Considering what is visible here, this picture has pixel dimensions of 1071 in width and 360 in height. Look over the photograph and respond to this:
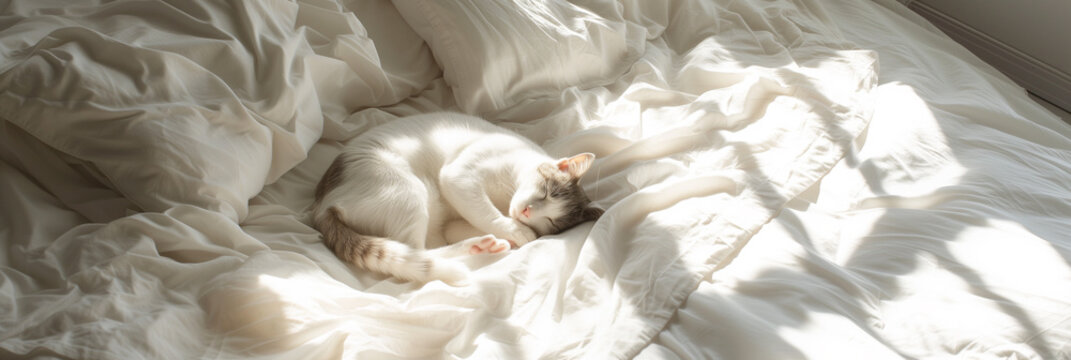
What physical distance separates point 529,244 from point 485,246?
3.5 inches

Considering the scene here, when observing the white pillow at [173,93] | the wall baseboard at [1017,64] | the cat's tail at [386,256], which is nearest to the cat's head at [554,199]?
the cat's tail at [386,256]

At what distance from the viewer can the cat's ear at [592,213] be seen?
5.15 ft

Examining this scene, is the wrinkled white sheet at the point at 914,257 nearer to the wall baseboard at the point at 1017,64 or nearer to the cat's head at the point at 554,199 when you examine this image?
the cat's head at the point at 554,199

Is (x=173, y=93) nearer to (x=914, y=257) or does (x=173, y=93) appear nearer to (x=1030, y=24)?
(x=914, y=257)

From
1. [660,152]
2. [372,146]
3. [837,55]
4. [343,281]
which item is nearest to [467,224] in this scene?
[372,146]

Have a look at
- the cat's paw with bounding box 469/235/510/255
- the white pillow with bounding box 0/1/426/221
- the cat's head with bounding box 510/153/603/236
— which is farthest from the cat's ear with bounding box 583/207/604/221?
the white pillow with bounding box 0/1/426/221

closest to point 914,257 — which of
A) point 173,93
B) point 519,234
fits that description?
point 519,234

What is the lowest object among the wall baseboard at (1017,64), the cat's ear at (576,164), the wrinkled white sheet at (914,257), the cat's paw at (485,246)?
the wall baseboard at (1017,64)

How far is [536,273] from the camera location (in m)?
1.37

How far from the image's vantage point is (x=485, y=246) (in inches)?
56.5

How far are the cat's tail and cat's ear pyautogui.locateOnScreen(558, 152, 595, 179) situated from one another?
1.15 ft

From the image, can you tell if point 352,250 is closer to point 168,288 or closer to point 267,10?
point 168,288

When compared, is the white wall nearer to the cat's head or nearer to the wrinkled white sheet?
the wrinkled white sheet

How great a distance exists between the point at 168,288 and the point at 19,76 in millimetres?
471
